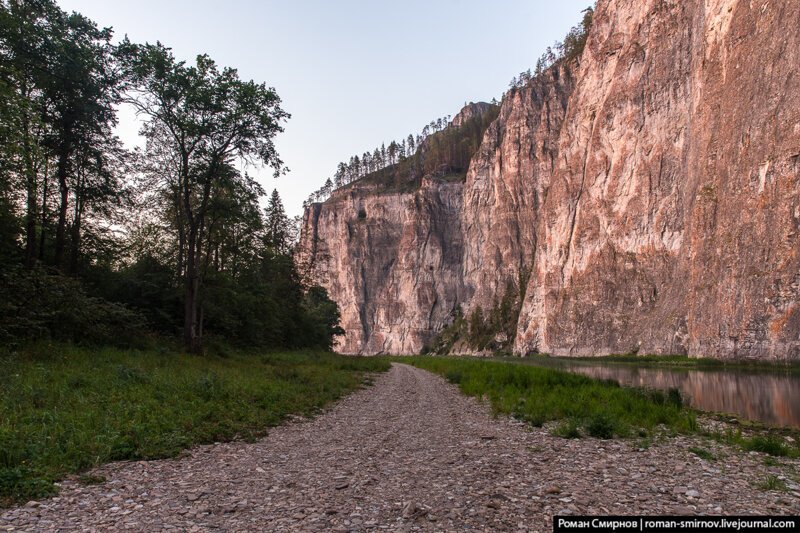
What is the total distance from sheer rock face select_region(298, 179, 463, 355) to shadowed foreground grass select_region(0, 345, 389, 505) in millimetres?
102707

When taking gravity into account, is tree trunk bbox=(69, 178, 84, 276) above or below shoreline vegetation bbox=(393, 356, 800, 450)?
above

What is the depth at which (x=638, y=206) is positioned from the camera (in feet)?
209

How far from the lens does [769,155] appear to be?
39.1 m

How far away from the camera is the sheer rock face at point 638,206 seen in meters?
39.0

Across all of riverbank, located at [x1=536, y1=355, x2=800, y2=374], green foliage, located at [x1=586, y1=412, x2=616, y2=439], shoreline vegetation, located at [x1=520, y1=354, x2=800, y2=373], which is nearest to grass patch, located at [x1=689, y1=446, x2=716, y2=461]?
green foliage, located at [x1=586, y1=412, x2=616, y2=439]

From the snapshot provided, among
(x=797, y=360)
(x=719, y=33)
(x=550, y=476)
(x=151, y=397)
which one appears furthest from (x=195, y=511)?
(x=719, y=33)

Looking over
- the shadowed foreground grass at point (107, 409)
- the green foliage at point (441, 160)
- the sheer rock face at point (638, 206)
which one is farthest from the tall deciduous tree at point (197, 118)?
the green foliage at point (441, 160)

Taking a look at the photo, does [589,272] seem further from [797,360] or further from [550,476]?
[550,476]

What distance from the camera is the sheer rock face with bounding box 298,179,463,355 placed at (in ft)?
396

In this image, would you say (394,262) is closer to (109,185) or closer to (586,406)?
(109,185)

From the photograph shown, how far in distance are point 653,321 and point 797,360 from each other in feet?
74.5

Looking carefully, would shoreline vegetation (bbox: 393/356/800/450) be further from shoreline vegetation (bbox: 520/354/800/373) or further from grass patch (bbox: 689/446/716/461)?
shoreline vegetation (bbox: 520/354/800/373)

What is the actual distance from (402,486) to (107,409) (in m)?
6.40

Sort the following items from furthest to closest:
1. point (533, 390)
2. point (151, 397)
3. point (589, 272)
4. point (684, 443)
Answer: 1. point (589, 272)
2. point (533, 390)
3. point (151, 397)
4. point (684, 443)
